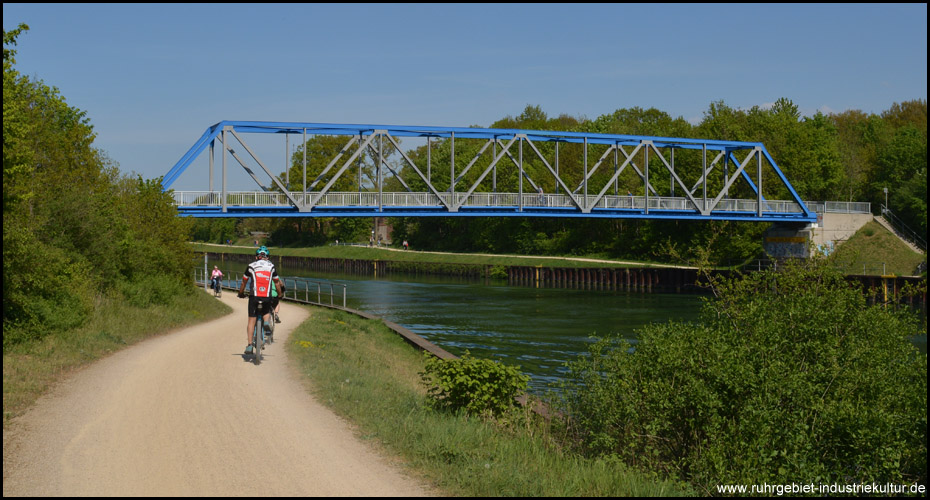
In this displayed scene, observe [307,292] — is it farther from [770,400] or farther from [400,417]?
[770,400]

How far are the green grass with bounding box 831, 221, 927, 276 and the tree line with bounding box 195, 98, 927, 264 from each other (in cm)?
266

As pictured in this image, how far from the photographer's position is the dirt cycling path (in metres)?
7.95

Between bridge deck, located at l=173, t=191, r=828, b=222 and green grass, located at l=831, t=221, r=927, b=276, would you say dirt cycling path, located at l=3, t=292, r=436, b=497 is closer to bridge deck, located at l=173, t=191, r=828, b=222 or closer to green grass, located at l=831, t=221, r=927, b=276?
bridge deck, located at l=173, t=191, r=828, b=222

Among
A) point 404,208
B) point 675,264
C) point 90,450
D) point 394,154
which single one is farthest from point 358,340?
point 394,154

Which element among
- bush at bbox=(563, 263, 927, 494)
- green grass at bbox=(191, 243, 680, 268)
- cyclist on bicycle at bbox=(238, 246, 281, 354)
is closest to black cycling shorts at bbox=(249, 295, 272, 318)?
cyclist on bicycle at bbox=(238, 246, 281, 354)

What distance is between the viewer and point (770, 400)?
1200cm

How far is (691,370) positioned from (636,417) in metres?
1.22

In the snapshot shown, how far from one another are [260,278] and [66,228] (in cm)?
942

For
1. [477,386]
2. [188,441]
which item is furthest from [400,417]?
[188,441]

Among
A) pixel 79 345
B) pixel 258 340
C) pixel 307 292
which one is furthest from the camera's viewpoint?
pixel 307 292

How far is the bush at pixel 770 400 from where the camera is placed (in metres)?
11.5

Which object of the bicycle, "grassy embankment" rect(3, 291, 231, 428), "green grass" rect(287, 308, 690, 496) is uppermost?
the bicycle

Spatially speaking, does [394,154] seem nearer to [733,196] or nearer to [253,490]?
[733,196]

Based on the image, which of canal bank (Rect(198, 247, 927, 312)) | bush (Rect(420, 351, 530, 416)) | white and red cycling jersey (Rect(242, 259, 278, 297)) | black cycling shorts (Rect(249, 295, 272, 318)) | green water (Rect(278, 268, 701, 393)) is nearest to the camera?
bush (Rect(420, 351, 530, 416))
